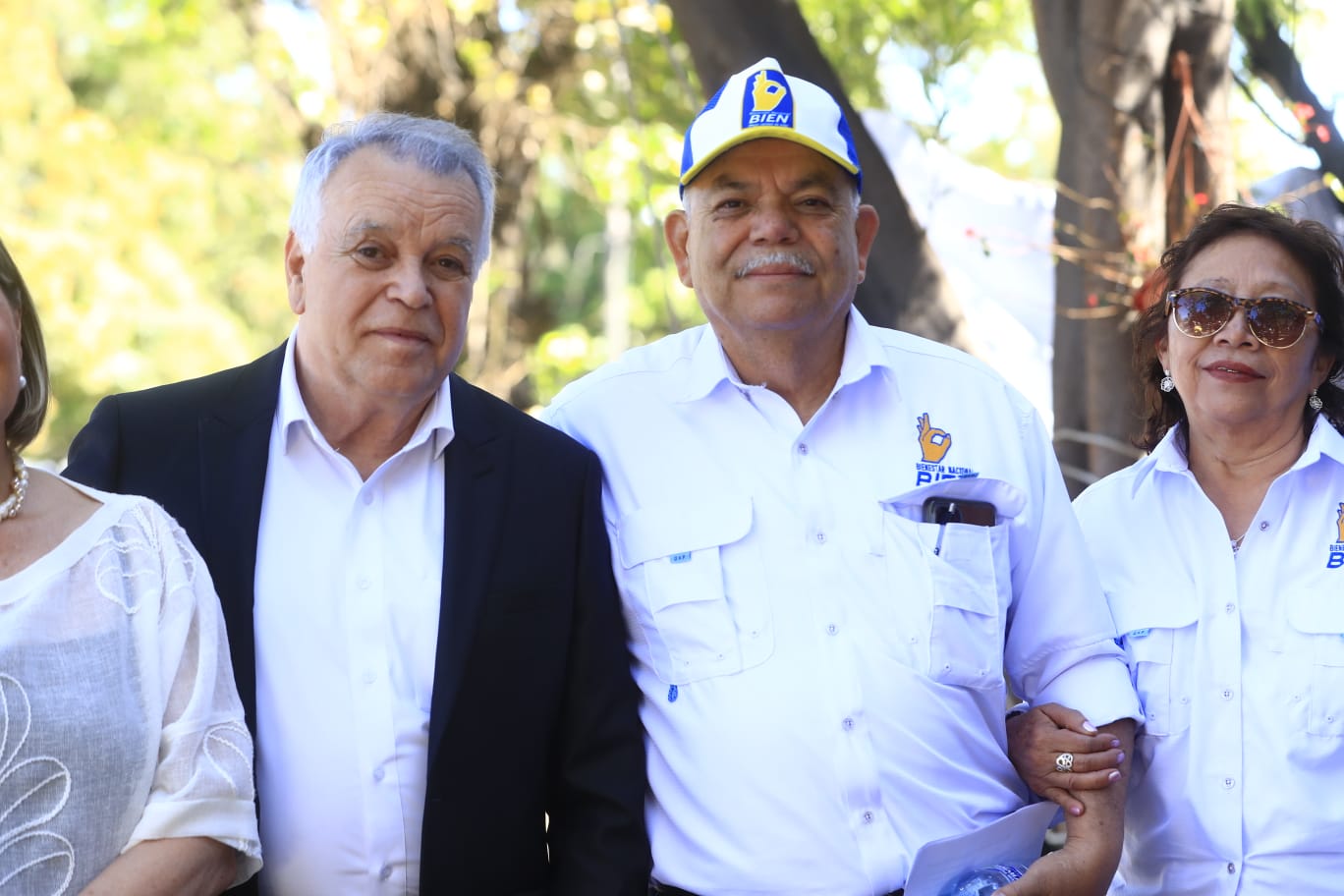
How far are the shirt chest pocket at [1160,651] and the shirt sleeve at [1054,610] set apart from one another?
38mm

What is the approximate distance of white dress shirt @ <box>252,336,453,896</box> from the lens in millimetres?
2529

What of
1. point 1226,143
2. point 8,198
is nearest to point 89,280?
point 8,198

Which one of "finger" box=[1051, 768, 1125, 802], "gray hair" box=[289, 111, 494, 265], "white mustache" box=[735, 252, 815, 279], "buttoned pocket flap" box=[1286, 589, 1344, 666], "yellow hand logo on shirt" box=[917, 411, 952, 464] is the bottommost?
"finger" box=[1051, 768, 1125, 802]

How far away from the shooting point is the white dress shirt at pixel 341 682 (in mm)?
2529

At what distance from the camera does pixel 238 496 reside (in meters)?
2.61

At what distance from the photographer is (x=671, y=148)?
24.4ft

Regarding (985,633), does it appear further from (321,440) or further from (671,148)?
(671,148)

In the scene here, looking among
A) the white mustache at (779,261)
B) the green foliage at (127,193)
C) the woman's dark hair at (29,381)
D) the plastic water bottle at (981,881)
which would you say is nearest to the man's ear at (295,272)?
the woman's dark hair at (29,381)

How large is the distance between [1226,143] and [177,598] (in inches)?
146

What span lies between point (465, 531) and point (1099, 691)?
1.37 metres

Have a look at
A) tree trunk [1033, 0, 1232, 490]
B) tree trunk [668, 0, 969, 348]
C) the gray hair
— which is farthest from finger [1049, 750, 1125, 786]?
tree trunk [668, 0, 969, 348]

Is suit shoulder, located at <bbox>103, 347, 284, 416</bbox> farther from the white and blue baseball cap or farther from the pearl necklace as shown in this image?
the white and blue baseball cap

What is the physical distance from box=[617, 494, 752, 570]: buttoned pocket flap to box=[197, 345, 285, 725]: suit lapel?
2.53 feet

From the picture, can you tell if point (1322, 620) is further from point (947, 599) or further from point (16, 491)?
point (16, 491)
